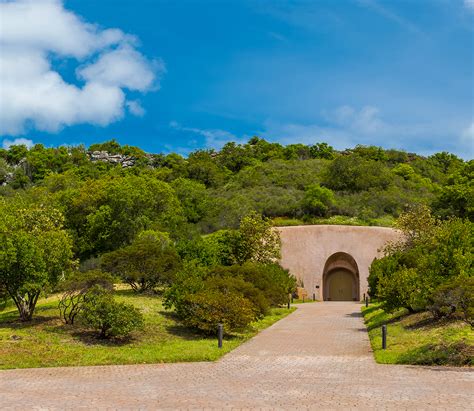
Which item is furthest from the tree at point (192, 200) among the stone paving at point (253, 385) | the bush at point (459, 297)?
the bush at point (459, 297)

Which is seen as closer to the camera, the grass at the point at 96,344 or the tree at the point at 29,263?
the grass at the point at 96,344

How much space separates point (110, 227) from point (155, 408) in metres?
32.0

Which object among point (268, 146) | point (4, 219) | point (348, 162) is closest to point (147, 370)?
point (4, 219)

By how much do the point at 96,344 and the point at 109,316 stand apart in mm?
902

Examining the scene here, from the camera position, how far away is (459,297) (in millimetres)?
12875

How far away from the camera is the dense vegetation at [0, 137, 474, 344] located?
17.1m

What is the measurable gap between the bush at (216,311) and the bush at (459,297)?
5809mm

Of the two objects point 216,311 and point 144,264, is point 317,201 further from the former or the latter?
point 216,311

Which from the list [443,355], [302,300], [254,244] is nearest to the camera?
[443,355]

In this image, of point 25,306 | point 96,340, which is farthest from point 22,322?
point 96,340

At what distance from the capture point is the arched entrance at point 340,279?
136ft

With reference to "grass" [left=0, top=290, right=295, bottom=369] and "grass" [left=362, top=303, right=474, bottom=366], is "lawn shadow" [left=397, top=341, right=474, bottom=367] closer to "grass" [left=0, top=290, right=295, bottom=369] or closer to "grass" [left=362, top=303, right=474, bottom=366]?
"grass" [left=362, top=303, right=474, bottom=366]

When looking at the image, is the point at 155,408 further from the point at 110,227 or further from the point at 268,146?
the point at 268,146

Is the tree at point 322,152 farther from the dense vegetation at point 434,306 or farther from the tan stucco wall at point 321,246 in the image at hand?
the dense vegetation at point 434,306
